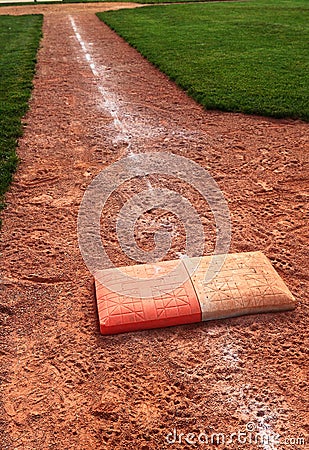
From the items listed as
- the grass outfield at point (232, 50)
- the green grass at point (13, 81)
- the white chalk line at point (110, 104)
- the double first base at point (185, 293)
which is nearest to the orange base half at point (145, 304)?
the double first base at point (185, 293)

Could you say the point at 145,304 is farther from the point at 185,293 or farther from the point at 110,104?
the point at 110,104

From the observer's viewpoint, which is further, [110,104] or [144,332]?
[110,104]

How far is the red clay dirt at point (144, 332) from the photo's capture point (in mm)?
2504

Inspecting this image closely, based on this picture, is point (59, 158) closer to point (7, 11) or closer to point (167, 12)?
point (167, 12)

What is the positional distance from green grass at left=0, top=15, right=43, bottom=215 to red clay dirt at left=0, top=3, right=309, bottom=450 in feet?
0.59

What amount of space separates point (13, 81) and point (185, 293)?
729 cm

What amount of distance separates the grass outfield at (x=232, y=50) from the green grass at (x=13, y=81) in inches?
108

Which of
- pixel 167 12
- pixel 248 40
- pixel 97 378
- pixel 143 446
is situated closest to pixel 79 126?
pixel 97 378

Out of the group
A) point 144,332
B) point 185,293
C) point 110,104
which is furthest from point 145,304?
point 110,104

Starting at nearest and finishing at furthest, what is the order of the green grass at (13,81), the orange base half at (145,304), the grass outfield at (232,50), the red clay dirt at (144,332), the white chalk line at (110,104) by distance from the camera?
the red clay dirt at (144,332) < the orange base half at (145,304) < the green grass at (13,81) < the white chalk line at (110,104) < the grass outfield at (232,50)

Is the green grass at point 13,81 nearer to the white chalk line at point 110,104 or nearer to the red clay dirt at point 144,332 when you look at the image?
the red clay dirt at point 144,332

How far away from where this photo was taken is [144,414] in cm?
253

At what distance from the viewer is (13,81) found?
9.03 metres

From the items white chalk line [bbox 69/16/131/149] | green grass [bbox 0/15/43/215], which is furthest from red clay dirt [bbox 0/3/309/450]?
green grass [bbox 0/15/43/215]
